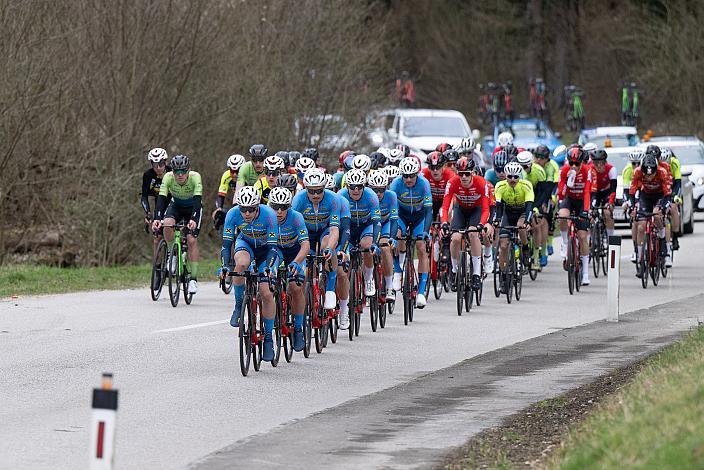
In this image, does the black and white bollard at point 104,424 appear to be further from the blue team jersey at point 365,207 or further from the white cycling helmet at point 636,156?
the white cycling helmet at point 636,156

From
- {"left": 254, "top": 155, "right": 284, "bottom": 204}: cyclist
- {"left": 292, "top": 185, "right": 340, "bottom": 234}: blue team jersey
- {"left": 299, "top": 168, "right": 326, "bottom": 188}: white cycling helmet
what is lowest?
{"left": 292, "top": 185, "right": 340, "bottom": 234}: blue team jersey

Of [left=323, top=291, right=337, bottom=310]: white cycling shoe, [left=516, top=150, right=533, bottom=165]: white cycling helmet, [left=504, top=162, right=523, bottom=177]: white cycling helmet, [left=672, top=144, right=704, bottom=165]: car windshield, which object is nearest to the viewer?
[left=323, top=291, right=337, bottom=310]: white cycling shoe

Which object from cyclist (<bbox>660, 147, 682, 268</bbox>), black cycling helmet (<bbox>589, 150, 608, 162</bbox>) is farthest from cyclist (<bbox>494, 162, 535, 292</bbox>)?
cyclist (<bbox>660, 147, 682, 268</bbox>)

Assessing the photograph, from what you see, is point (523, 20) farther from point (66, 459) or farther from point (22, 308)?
point (66, 459)

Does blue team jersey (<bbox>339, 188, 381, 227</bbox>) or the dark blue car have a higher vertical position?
the dark blue car

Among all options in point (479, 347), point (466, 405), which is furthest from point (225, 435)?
point (479, 347)

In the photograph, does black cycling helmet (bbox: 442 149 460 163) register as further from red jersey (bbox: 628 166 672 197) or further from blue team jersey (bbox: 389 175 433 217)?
red jersey (bbox: 628 166 672 197)

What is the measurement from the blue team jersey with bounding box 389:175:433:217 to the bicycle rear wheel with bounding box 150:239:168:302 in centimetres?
279

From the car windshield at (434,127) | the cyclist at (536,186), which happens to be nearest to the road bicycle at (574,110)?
the car windshield at (434,127)

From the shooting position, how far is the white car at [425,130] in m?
38.9

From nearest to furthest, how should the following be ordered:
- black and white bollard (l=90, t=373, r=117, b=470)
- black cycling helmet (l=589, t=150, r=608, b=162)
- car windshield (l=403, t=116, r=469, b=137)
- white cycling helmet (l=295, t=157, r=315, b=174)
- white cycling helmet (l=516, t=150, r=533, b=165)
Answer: black and white bollard (l=90, t=373, r=117, b=470)
white cycling helmet (l=295, t=157, r=315, b=174)
white cycling helmet (l=516, t=150, r=533, b=165)
black cycling helmet (l=589, t=150, r=608, b=162)
car windshield (l=403, t=116, r=469, b=137)

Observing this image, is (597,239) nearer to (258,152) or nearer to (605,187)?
(605,187)

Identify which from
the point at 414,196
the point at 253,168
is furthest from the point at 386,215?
the point at 253,168

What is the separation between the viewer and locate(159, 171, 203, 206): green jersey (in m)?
19.1
